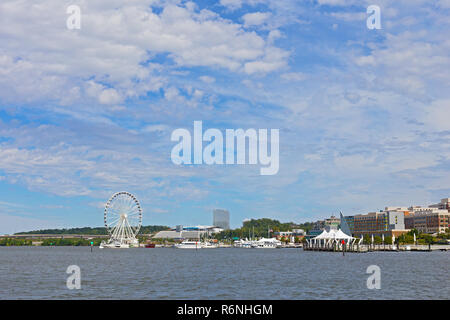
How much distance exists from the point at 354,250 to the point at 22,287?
5760 inches

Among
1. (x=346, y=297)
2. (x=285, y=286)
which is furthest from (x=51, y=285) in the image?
(x=346, y=297)

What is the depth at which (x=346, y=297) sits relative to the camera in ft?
160
